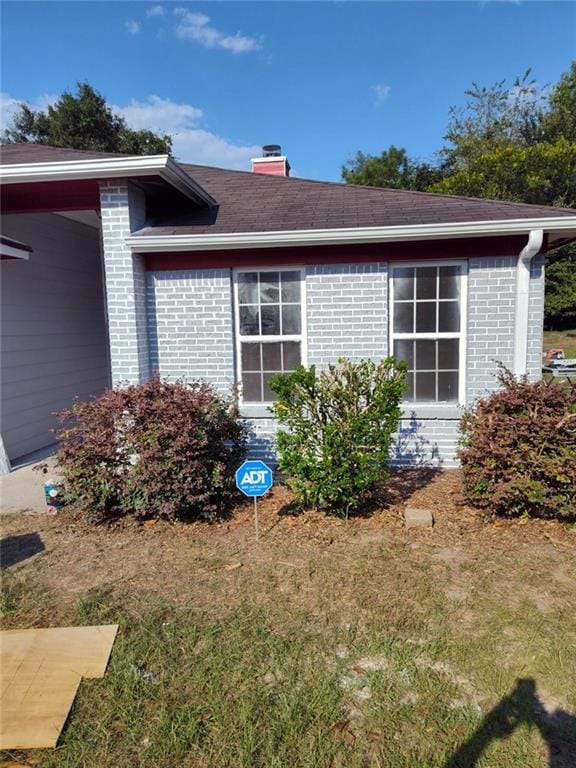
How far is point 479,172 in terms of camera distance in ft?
77.3

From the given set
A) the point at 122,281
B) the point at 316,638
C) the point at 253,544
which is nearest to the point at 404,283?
the point at 122,281

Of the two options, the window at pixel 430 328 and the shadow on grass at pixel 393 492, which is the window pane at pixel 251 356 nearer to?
the window at pixel 430 328

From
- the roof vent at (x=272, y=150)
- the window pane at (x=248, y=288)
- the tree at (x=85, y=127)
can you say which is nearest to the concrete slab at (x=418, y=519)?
the window pane at (x=248, y=288)

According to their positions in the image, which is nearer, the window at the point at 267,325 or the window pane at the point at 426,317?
the window pane at the point at 426,317

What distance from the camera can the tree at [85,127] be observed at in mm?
24484

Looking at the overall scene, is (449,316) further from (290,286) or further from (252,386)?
(252,386)

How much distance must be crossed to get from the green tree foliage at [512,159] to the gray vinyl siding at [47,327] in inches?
682

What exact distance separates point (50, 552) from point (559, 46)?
3090 centimetres

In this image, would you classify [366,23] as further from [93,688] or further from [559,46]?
[559,46]

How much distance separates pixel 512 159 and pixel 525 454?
2322 centimetres

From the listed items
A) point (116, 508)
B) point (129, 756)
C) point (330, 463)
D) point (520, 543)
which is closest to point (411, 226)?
point (330, 463)

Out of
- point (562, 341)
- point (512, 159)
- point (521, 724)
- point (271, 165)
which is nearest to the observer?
point (521, 724)

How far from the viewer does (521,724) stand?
2.20 meters

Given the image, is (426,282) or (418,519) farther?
(426,282)
